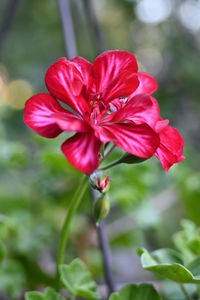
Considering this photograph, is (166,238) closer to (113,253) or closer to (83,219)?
(113,253)

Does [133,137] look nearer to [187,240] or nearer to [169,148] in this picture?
[169,148]

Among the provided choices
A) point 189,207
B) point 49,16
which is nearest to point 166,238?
point 189,207

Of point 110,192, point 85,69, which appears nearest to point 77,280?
point 85,69

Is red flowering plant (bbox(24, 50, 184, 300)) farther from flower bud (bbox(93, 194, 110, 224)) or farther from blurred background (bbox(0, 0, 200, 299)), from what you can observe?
blurred background (bbox(0, 0, 200, 299))

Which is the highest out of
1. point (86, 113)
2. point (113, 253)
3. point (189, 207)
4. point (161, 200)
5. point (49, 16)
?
point (49, 16)

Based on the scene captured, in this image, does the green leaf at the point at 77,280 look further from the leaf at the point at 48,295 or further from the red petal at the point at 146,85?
the red petal at the point at 146,85

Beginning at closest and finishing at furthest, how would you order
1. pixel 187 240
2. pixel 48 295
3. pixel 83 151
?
pixel 83 151 → pixel 48 295 → pixel 187 240

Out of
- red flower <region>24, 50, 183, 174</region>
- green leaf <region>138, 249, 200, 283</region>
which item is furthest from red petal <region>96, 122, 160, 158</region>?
green leaf <region>138, 249, 200, 283</region>
